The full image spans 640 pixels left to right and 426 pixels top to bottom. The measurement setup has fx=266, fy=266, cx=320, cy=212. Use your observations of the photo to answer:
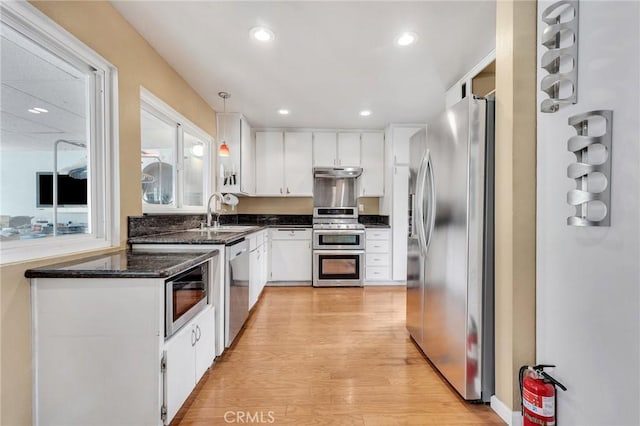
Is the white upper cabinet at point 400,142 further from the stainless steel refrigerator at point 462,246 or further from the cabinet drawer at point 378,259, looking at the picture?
the stainless steel refrigerator at point 462,246

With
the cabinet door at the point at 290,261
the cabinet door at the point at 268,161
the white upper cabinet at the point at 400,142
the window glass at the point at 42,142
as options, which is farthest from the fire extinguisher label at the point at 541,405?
the cabinet door at the point at 268,161

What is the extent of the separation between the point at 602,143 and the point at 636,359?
2.36 ft

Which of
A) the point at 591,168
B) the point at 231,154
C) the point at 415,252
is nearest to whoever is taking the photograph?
the point at 591,168

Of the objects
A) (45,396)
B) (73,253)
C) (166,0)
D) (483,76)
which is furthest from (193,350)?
(483,76)

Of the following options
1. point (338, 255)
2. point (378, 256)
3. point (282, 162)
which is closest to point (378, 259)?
point (378, 256)

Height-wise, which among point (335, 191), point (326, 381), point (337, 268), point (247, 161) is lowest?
point (326, 381)

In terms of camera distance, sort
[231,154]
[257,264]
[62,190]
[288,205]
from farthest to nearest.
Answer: [288,205] < [231,154] < [257,264] < [62,190]

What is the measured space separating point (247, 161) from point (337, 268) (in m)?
2.11

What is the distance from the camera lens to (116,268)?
126cm

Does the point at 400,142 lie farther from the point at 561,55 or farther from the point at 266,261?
the point at 561,55

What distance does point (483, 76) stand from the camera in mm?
2480

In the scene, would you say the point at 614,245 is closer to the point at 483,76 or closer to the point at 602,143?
the point at 602,143

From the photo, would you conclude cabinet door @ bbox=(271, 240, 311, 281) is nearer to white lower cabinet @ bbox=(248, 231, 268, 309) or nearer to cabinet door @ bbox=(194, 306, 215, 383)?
white lower cabinet @ bbox=(248, 231, 268, 309)

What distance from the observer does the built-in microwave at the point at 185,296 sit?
133cm
